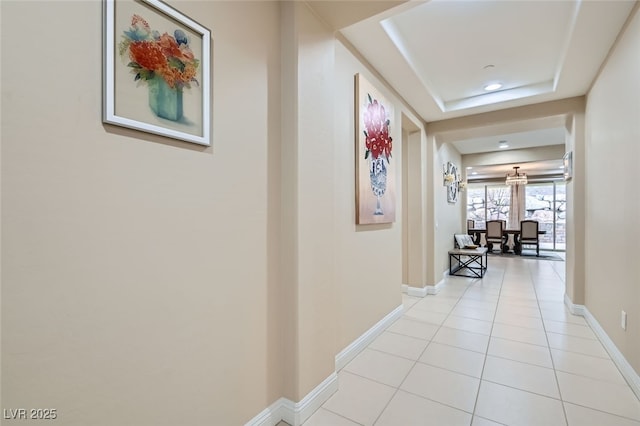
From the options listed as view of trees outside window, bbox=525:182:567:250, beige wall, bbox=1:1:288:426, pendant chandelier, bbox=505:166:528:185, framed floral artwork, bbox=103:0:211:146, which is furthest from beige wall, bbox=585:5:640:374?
view of trees outside window, bbox=525:182:567:250

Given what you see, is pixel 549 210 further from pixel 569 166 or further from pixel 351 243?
pixel 351 243

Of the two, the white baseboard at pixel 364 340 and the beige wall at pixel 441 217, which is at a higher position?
the beige wall at pixel 441 217

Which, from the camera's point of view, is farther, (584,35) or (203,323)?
(584,35)

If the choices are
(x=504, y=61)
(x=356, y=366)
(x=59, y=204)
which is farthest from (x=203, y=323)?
(x=504, y=61)

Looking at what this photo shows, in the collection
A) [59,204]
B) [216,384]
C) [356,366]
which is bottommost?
[356,366]

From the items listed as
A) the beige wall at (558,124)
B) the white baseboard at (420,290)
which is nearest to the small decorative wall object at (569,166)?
the beige wall at (558,124)

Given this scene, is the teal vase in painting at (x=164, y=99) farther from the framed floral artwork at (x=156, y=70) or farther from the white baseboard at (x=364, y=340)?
the white baseboard at (x=364, y=340)

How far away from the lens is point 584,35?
2238 mm

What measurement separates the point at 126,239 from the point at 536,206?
12423 millimetres

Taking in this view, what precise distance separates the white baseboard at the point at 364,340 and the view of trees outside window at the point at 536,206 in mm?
9101

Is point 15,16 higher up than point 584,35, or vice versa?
point 584,35

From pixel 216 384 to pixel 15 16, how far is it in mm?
1515

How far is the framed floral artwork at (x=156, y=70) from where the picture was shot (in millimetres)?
1019

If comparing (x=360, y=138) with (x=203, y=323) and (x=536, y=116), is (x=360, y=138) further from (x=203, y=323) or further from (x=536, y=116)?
(x=536, y=116)
